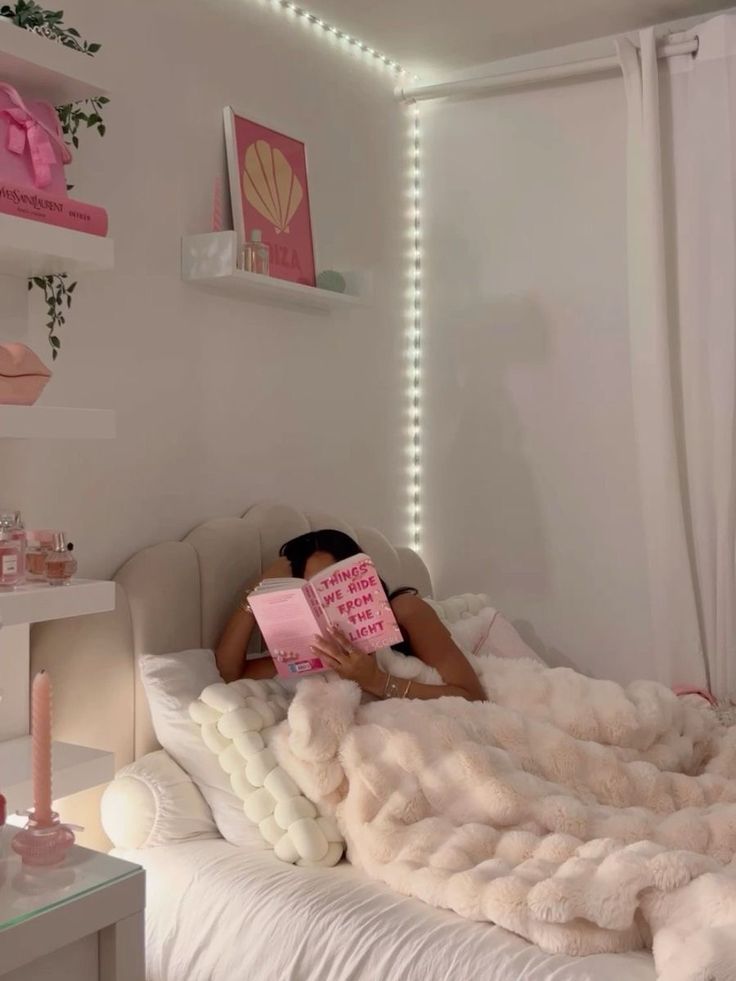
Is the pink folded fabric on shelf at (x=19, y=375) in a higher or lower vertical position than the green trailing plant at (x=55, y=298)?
lower

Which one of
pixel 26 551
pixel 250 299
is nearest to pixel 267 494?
pixel 250 299

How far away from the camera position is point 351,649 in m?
2.12

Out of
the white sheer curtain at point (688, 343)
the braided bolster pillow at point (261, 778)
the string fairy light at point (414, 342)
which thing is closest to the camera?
the braided bolster pillow at point (261, 778)

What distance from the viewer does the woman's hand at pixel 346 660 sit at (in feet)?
6.86

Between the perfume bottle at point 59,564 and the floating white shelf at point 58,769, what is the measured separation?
322 millimetres

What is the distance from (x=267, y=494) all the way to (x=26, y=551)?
0.97 m

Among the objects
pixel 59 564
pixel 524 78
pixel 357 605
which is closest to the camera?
pixel 59 564

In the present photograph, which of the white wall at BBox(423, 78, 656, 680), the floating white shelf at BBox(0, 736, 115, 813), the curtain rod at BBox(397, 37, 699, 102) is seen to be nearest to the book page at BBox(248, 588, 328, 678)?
the floating white shelf at BBox(0, 736, 115, 813)

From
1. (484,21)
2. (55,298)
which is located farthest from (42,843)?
(484,21)

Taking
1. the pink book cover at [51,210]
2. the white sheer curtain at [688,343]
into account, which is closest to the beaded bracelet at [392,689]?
the white sheer curtain at [688,343]

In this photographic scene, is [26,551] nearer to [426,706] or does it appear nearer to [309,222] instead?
[426,706]

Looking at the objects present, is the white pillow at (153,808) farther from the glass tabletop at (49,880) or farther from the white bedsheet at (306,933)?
the glass tabletop at (49,880)

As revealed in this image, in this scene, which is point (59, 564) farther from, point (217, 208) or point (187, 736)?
point (217, 208)

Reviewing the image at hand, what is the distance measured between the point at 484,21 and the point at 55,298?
1562mm
